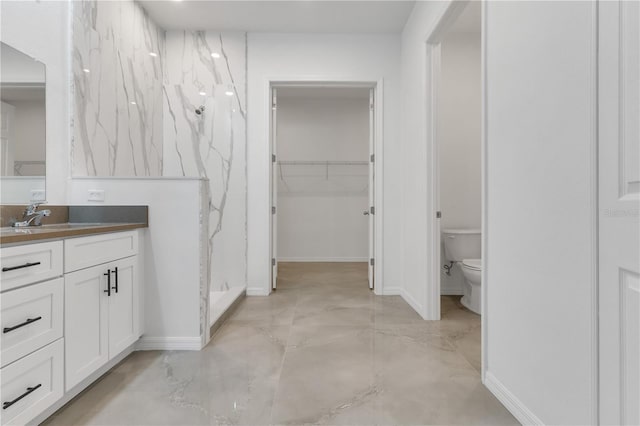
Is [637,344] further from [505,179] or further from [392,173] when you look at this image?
[392,173]

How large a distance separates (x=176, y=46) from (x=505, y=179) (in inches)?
138

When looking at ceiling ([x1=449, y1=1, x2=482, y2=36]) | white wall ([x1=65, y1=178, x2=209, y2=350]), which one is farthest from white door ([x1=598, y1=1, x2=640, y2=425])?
ceiling ([x1=449, y1=1, x2=482, y2=36])

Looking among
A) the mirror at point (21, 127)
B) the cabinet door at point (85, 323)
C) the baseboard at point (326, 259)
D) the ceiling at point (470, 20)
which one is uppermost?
the ceiling at point (470, 20)

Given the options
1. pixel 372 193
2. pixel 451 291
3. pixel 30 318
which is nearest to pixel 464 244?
pixel 451 291

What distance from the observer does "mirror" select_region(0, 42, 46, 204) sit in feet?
6.00

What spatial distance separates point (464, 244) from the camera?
3258 millimetres

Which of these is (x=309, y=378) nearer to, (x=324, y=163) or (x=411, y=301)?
(x=411, y=301)

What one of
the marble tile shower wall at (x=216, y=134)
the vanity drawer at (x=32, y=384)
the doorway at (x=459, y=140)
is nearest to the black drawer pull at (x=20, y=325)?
the vanity drawer at (x=32, y=384)

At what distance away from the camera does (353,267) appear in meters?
5.11

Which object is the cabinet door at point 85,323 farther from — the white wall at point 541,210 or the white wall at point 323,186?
the white wall at point 323,186

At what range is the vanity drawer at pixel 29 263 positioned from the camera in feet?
4.05

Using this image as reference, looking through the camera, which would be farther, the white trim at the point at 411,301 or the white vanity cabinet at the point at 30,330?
the white trim at the point at 411,301

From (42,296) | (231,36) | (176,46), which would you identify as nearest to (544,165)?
(42,296)

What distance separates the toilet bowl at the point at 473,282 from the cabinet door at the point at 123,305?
253cm
